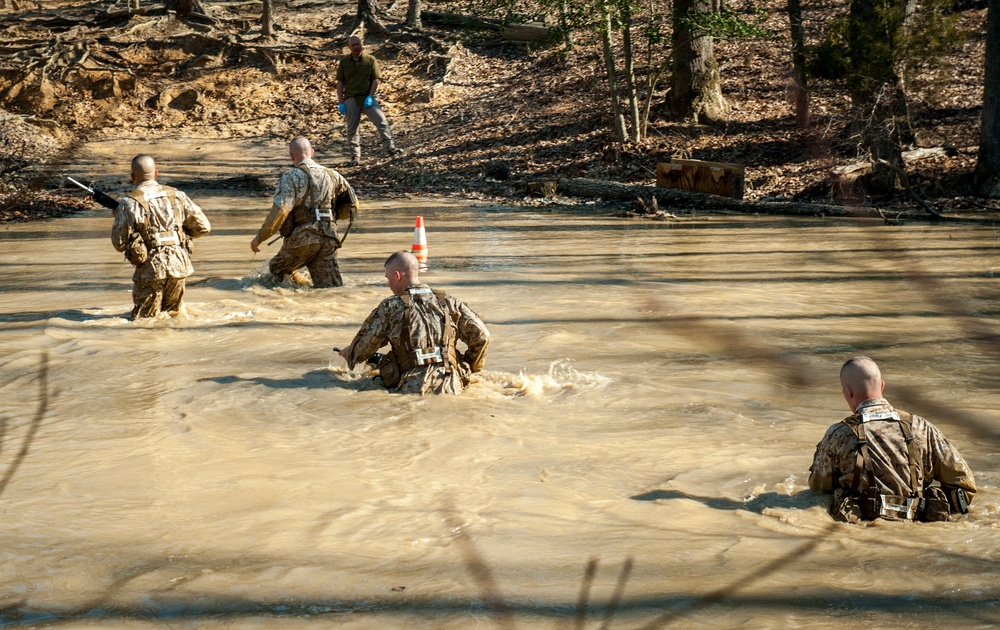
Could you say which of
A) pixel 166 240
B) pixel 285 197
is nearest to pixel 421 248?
pixel 285 197

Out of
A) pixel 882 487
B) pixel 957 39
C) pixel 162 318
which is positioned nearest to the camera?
pixel 882 487

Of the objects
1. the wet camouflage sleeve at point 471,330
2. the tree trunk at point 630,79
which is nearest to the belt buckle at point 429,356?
the wet camouflage sleeve at point 471,330

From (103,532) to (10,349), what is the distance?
15.1 feet

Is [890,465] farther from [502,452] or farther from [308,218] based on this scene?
[308,218]

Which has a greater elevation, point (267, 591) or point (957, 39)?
point (957, 39)

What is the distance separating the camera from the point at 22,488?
6.33 metres

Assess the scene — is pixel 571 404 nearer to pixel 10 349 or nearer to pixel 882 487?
pixel 882 487

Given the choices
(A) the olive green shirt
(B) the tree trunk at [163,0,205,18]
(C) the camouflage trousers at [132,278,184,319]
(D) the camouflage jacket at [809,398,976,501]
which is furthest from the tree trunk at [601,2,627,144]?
(D) the camouflage jacket at [809,398,976,501]

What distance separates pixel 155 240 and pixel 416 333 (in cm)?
365

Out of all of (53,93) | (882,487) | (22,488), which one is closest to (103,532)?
(22,488)

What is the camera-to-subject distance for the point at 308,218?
38.1 feet

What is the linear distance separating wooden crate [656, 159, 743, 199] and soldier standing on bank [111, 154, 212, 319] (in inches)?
408

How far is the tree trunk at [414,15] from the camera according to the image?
100 feet

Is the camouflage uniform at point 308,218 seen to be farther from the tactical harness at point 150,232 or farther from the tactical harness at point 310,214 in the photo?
the tactical harness at point 150,232
